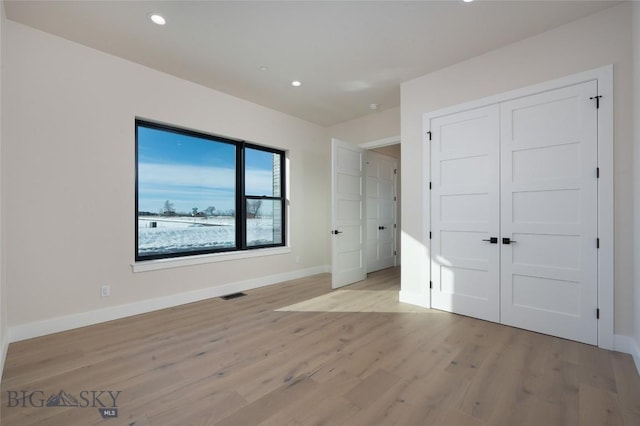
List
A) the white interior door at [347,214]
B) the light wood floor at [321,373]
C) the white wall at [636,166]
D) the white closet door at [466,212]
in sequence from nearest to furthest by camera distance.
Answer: the light wood floor at [321,373], the white wall at [636,166], the white closet door at [466,212], the white interior door at [347,214]

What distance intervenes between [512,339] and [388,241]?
372cm

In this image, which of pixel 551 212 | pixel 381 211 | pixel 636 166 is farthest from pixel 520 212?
pixel 381 211

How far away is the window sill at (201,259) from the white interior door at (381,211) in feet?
6.13

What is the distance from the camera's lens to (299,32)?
2.79m

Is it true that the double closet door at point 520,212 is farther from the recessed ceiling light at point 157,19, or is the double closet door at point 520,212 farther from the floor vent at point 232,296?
the recessed ceiling light at point 157,19

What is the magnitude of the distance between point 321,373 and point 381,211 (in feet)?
14.5

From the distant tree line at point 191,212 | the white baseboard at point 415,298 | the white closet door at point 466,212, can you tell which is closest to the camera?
the white closet door at point 466,212

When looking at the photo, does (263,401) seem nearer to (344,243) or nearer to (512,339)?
(512,339)

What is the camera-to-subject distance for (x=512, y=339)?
269 centimetres

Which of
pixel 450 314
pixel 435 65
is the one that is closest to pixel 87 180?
pixel 435 65

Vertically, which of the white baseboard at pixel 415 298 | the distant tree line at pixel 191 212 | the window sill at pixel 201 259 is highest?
the distant tree line at pixel 191 212

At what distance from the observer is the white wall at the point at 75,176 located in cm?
268

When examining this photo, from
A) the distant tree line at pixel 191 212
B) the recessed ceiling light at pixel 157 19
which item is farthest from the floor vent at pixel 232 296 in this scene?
the recessed ceiling light at pixel 157 19

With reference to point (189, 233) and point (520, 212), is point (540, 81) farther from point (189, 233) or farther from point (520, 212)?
point (189, 233)
